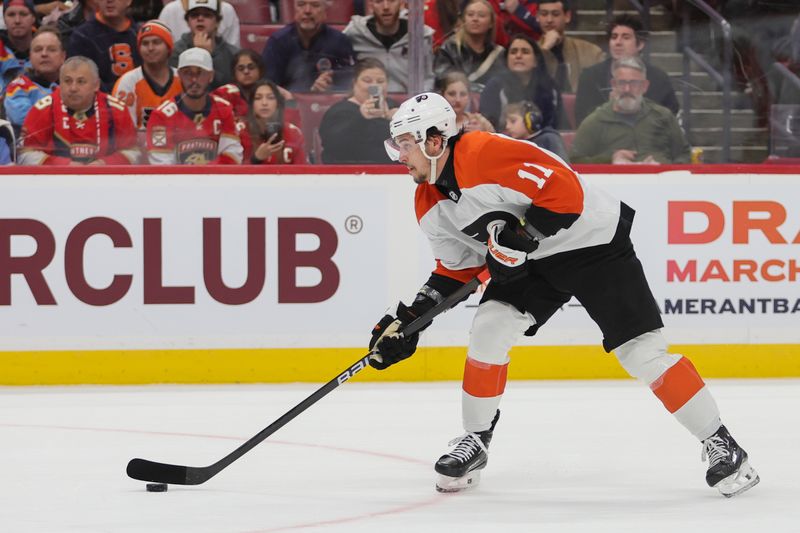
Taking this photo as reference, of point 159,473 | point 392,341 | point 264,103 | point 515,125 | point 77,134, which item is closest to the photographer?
point 159,473

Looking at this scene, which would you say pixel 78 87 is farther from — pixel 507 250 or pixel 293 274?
pixel 507 250

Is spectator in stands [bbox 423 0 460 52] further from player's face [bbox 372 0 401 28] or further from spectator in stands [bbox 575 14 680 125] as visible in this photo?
spectator in stands [bbox 575 14 680 125]

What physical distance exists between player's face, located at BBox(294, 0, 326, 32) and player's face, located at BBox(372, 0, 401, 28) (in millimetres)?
255

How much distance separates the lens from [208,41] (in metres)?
6.27

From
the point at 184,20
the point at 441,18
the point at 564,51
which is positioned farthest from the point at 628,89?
the point at 184,20

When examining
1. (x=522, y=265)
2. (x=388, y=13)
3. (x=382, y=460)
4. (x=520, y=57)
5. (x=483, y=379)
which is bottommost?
(x=382, y=460)

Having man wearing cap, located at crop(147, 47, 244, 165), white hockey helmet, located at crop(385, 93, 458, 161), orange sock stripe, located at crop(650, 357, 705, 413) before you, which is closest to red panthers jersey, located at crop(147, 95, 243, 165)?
man wearing cap, located at crop(147, 47, 244, 165)

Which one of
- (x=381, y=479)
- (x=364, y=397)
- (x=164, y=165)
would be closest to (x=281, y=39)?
(x=164, y=165)

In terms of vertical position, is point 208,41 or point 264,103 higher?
point 208,41

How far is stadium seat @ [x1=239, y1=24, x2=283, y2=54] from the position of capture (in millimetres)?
6309

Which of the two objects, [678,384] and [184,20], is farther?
[184,20]

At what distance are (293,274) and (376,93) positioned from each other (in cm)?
92

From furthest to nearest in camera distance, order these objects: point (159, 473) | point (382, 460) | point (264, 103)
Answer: point (264, 103) < point (382, 460) < point (159, 473)

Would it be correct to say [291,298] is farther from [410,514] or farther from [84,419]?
[410,514]
